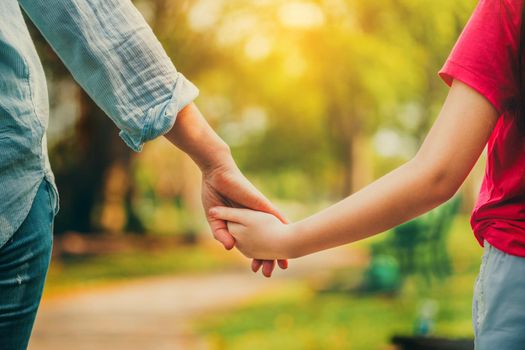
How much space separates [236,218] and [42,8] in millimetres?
535

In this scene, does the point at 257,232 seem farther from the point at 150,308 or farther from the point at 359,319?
the point at 150,308

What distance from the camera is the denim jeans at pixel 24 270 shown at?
0.99 m

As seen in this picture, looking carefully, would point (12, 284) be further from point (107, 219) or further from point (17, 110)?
point (107, 219)

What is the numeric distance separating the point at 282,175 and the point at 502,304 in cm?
574

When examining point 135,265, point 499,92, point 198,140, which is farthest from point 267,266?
point 135,265

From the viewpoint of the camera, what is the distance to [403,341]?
2051 millimetres

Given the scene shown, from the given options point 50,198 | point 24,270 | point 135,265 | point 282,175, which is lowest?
point 24,270

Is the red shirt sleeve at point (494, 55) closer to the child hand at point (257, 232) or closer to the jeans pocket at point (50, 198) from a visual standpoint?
the child hand at point (257, 232)

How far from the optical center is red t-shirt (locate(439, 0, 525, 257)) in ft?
2.96

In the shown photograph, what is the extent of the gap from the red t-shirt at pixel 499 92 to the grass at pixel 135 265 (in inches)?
249

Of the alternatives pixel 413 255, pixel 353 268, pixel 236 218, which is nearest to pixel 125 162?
pixel 353 268

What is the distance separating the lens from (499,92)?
90 centimetres

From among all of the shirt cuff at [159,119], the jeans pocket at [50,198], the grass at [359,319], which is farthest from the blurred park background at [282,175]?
the jeans pocket at [50,198]

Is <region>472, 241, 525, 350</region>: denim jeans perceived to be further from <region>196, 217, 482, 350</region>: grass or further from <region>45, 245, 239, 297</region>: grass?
<region>45, 245, 239, 297</region>: grass
